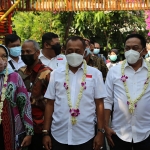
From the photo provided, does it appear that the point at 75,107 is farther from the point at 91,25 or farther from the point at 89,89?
→ the point at 91,25

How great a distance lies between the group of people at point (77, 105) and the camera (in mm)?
4426

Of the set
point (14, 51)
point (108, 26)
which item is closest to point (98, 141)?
point (14, 51)

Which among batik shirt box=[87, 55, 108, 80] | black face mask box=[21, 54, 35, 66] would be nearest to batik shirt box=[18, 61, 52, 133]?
black face mask box=[21, 54, 35, 66]

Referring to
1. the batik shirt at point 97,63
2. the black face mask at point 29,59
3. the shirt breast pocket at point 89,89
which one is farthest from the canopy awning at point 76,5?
the shirt breast pocket at point 89,89

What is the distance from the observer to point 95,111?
459 centimetres

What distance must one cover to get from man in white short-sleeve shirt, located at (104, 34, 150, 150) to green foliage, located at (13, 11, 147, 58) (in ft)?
A: 47.7

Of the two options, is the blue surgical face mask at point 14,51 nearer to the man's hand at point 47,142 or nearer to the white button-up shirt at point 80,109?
the white button-up shirt at point 80,109

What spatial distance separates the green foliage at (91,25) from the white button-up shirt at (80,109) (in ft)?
48.7

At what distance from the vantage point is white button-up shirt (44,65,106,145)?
4.50 meters

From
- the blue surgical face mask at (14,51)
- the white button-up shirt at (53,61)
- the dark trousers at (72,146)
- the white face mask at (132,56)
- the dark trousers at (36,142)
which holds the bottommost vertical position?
the dark trousers at (36,142)

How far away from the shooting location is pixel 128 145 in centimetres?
473

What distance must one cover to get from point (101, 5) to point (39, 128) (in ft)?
18.5

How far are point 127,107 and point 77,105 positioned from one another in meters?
0.62

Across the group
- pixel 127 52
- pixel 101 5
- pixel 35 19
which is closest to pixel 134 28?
pixel 35 19
